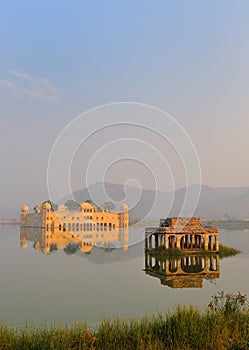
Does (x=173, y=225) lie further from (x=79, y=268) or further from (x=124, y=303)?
(x=124, y=303)

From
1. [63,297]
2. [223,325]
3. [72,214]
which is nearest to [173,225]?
[63,297]

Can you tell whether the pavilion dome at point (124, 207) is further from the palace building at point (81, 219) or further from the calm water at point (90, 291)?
the calm water at point (90, 291)

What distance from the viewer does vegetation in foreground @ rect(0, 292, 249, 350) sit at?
827 cm

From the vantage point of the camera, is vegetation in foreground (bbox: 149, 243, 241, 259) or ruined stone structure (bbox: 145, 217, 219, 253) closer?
vegetation in foreground (bbox: 149, 243, 241, 259)

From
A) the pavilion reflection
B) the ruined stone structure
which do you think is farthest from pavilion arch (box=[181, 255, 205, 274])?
the pavilion reflection

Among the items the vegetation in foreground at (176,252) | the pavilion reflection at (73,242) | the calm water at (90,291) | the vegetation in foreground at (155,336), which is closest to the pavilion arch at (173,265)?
the calm water at (90,291)

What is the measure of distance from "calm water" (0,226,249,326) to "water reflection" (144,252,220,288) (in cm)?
49

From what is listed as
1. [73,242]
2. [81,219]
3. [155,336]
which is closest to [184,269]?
[155,336]

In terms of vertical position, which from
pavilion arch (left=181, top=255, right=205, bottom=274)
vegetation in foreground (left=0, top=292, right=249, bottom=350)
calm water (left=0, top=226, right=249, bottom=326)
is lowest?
pavilion arch (left=181, top=255, right=205, bottom=274)

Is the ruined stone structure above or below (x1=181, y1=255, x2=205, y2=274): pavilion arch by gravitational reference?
above

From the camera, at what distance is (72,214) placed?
80.6 metres

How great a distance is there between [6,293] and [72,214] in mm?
63277

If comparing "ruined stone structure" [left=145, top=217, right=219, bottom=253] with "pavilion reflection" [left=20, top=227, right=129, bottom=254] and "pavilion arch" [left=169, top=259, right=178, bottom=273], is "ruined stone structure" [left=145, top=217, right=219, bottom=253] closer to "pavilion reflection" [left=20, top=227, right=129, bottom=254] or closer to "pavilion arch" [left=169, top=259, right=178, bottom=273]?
"pavilion arch" [left=169, top=259, right=178, bottom=273]

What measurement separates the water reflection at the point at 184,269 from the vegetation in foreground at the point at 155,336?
9.75m
